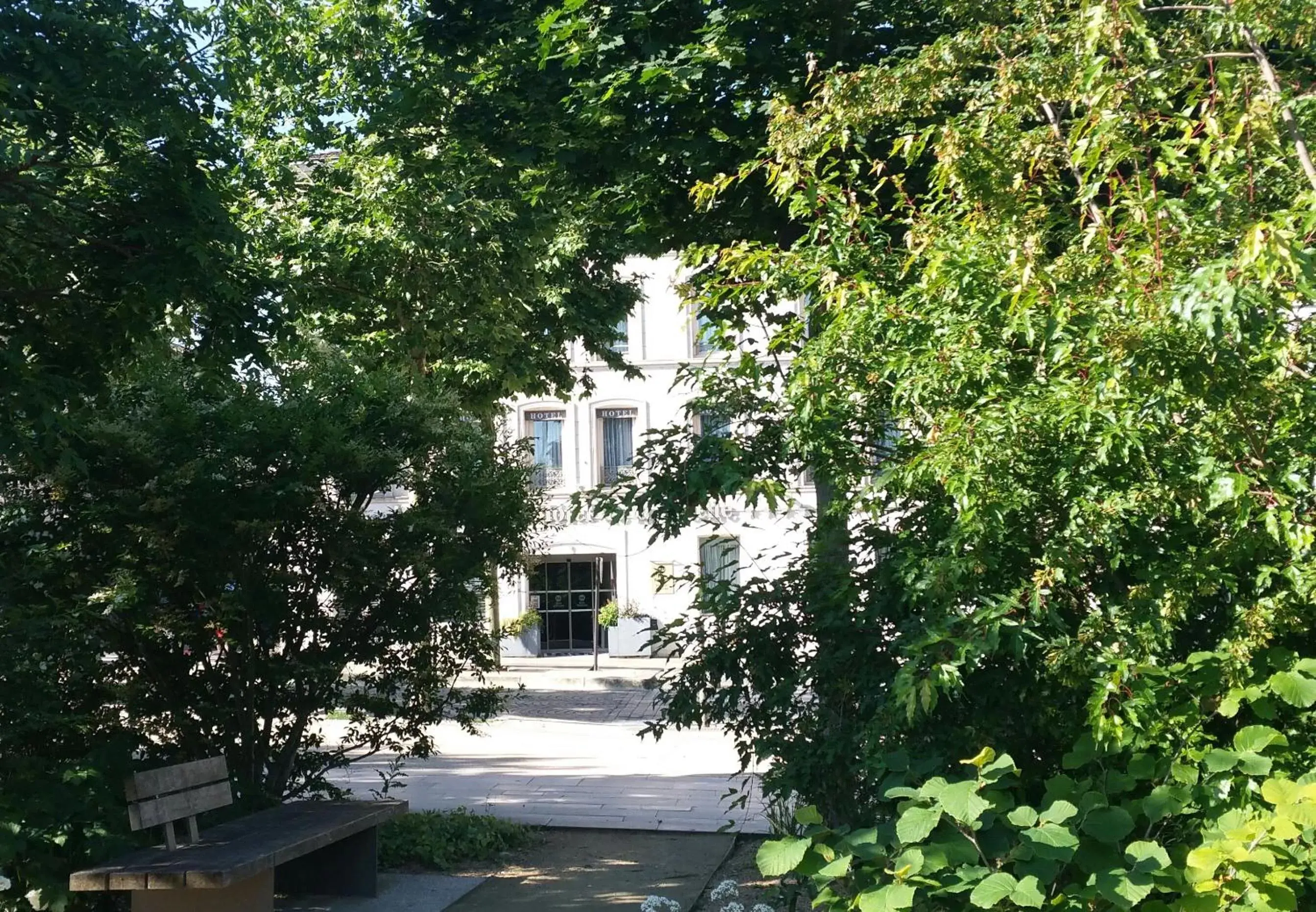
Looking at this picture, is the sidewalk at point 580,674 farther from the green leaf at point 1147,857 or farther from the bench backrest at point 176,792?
the green leaf at point 1147,857

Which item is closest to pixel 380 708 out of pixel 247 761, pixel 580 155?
pixel 247 761

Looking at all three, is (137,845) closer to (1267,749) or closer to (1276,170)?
(1267,749)

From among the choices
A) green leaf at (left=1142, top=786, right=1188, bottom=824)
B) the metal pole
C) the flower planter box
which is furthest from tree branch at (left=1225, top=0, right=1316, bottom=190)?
the flower planter box

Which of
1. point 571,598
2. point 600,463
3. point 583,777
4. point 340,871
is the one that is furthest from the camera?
point 571,598

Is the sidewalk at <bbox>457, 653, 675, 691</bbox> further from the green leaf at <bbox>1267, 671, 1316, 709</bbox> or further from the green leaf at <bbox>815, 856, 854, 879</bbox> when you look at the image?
the green leaf at <bbox>1267, 671, 1316, 709</bbox>

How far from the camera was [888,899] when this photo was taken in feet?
12.9

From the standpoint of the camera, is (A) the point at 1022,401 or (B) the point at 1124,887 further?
(A) the point at 1022,401

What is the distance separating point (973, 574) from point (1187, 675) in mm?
838

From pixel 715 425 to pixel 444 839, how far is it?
4.31 meters

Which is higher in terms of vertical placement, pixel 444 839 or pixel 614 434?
pixel 614 434

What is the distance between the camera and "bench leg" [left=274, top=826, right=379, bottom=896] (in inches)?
304

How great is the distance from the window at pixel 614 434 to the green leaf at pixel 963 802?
28779 mm

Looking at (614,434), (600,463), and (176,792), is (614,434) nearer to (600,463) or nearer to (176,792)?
(600,463)

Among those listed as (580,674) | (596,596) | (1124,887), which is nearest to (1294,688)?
(1124,887)
